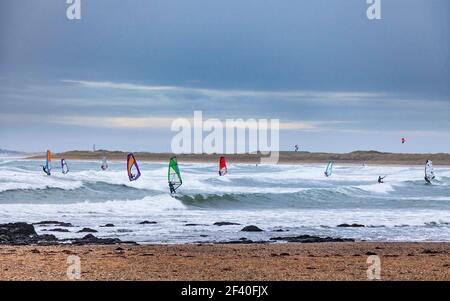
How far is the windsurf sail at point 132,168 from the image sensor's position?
36406 mm

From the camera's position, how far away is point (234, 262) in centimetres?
1290

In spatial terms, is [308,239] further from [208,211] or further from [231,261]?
[208,211]

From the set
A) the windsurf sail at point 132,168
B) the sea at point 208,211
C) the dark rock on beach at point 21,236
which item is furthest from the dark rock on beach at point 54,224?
the windsurf sail at point 132,168

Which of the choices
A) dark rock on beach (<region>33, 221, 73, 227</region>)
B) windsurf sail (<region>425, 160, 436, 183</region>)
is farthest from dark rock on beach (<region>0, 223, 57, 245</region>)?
windsurf sail (<region>425, 160, 436, 183</region>)

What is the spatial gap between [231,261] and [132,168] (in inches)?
1080

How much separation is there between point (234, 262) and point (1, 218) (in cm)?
1173

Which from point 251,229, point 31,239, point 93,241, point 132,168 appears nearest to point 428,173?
point 132,168

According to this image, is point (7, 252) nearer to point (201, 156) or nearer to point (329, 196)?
point (329, 196)

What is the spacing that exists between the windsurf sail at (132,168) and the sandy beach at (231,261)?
20593 mm

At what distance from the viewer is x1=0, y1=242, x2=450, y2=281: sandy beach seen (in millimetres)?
11188

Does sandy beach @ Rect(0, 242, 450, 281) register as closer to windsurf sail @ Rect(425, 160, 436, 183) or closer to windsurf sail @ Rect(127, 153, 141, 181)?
windsurf sail @ Rect(127, 153, 141, 181)

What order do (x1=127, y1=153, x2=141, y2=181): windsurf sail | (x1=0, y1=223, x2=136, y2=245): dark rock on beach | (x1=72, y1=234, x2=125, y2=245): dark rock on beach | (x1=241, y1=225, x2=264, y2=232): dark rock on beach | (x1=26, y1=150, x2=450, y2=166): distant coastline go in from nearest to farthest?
1. (x1=72, y1=234, x2=125, y2=245): dark rock on beach
2. (x1=0, y1=223, x2=136, y2=245): dark rock on beach
3. (x1=241, y1=225, x2=264, y2=232): dark rock on beach
4. (x1=127, y1=153, x2=141, y2=181): windsurf sail
5. (x1=26, y1=150, x2=450, y2=166): distant coastline

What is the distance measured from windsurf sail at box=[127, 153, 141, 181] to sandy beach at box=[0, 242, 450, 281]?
20593mm
